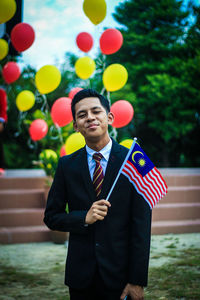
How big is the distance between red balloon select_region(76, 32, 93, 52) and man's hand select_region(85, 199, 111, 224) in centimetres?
406

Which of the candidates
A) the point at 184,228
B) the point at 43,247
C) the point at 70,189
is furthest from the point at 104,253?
the point at 184,228

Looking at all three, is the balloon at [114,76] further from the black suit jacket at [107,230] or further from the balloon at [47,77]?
the black suit jacket at [107,230]

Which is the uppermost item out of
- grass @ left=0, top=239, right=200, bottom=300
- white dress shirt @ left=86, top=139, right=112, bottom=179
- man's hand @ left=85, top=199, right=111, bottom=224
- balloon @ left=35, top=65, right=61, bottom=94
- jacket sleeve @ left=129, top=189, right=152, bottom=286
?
balloon @ left=35, top=65, right=61, bottom=94

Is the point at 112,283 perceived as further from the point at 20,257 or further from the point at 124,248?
the point at 20,257

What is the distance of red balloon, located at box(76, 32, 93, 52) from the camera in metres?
5.06

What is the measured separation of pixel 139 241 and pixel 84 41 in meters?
4.14

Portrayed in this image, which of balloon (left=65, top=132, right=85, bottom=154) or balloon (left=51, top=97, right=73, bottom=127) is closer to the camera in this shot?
balloon (left=65, top=132, right=85, bottom=154)

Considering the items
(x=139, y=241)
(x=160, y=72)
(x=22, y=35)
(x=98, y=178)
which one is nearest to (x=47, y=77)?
(x=22, y=35)

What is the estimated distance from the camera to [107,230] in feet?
5.25

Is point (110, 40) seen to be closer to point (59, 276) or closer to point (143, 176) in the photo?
point (59, 276)

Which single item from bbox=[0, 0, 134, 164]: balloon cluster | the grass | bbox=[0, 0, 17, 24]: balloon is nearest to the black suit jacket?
the grass

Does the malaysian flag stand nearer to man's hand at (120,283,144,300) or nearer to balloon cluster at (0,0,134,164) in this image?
man's hand at (120,283,144,300)

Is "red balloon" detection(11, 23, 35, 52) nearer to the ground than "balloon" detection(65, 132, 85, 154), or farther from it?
farther from it

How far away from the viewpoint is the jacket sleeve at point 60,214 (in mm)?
1583
